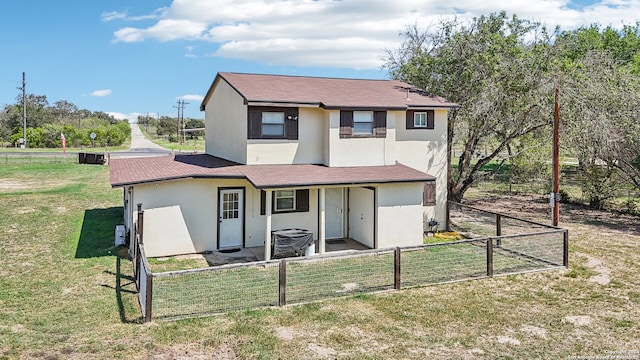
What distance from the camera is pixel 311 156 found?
15336 millimetres

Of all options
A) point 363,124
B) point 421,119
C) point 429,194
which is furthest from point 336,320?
point 421,119

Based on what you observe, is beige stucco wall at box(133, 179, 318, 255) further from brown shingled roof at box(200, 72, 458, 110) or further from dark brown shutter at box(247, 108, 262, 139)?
brown shingled roof at box(200, 72, 458, 110)

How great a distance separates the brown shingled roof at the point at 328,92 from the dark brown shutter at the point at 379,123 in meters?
0.31

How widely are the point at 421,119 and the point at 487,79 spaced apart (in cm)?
477

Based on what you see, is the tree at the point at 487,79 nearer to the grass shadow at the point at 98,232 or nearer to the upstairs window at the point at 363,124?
the upstairs window at the point at 363,124

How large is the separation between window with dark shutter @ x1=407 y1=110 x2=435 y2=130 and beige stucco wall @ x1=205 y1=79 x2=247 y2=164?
610 centimetres

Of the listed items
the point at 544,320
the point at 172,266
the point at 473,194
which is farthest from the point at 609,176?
the point at 172,266

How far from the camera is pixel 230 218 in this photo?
14352 mm

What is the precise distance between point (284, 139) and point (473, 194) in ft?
59.9

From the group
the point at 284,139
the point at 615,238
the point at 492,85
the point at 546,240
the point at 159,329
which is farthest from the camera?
the point at 492,85

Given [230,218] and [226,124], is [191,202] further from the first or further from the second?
[226,124]

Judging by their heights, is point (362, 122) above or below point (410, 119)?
below

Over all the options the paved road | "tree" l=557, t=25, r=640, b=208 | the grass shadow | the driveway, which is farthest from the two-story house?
the driveway

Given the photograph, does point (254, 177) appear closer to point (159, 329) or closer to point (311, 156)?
point (311, 156)
